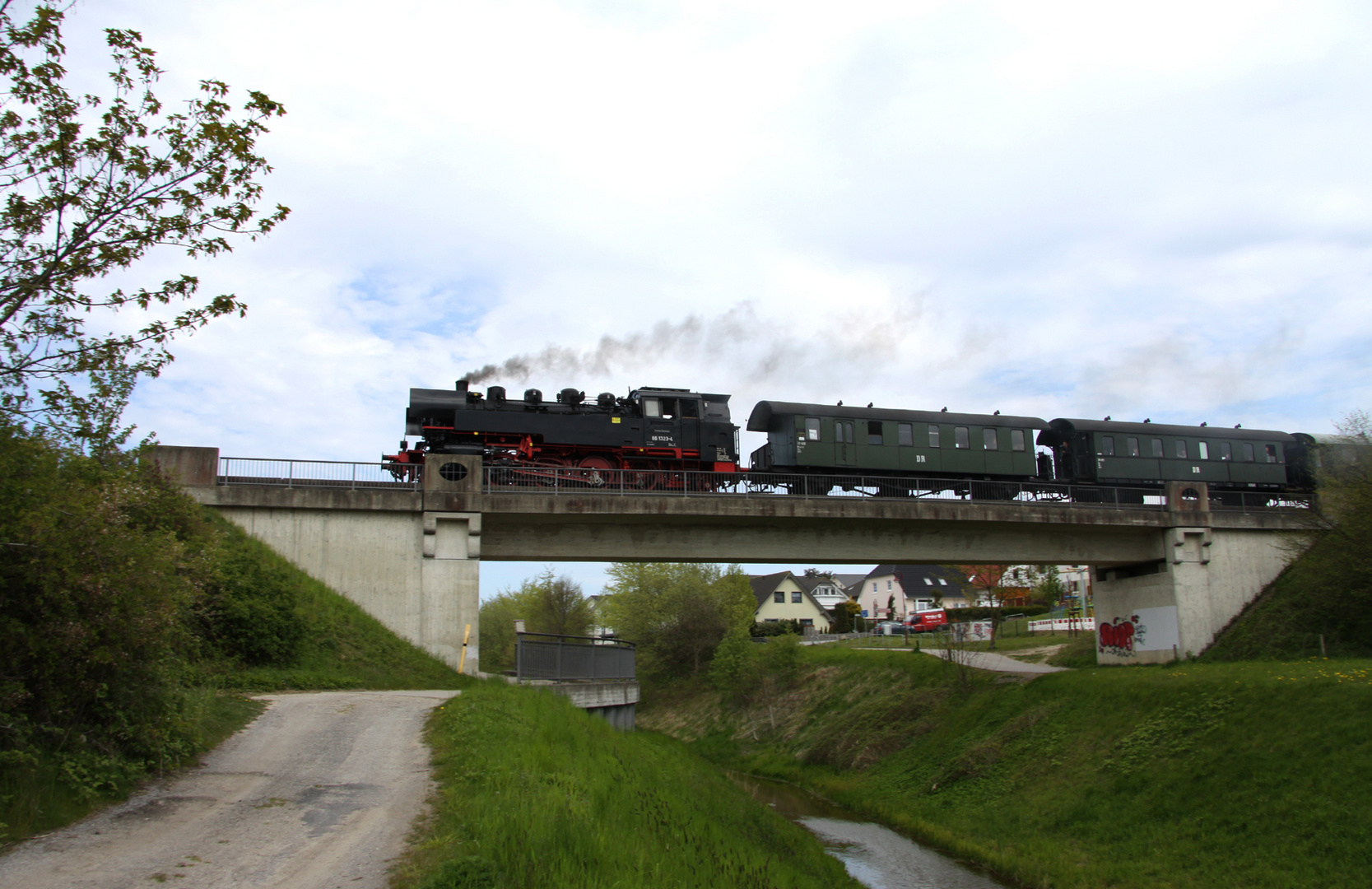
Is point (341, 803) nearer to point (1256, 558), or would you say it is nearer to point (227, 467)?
point (227, 467)

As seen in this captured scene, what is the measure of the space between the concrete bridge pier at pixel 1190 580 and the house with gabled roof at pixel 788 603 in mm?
53895

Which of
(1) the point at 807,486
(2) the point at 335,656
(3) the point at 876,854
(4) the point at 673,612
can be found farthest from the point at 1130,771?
(4) the point at 673,612

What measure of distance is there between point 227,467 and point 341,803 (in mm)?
16599

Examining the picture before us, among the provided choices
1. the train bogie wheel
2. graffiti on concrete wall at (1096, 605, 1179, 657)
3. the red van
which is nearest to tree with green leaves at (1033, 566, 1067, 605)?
the red van

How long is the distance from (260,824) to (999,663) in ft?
108

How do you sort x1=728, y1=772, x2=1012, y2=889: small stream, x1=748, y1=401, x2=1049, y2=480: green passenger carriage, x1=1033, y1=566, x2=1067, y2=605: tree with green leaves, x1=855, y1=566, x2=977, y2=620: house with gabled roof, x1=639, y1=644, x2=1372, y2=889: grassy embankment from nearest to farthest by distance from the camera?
x1=639, y1=644, x2=1372, y2=889: grassy embankment, x1=728, y1=772, x2=1012, y2=889: small stream, x1=748, y1=401, x2=1049, y2=480: green passenger carriage, x1=1033, y1=566, x2=1067, y2=605: tree with green leaves, x1=855, y1=566, x2=977, y2=620: house with gabled roof

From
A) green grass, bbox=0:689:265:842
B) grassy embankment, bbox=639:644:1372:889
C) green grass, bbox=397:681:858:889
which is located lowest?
grassy embankment, bbox=639:644:1372:889

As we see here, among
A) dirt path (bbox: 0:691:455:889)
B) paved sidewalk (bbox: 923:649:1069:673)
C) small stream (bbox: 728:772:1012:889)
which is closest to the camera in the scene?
dirt path (bbox: 0:691:455:889)

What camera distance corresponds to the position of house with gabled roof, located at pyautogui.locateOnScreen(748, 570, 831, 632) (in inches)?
3351

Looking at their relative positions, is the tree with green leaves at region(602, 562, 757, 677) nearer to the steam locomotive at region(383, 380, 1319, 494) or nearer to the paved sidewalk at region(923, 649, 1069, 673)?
the paved sidewalk at region(923, 649, 1069, 673)

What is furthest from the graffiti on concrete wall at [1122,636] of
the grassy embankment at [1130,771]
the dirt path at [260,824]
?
the dirt path at [260,824]

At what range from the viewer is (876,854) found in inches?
821

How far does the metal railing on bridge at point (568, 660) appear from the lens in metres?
18.9

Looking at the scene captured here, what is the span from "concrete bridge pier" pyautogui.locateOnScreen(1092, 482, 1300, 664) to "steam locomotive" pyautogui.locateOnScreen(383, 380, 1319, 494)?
12.9ft
